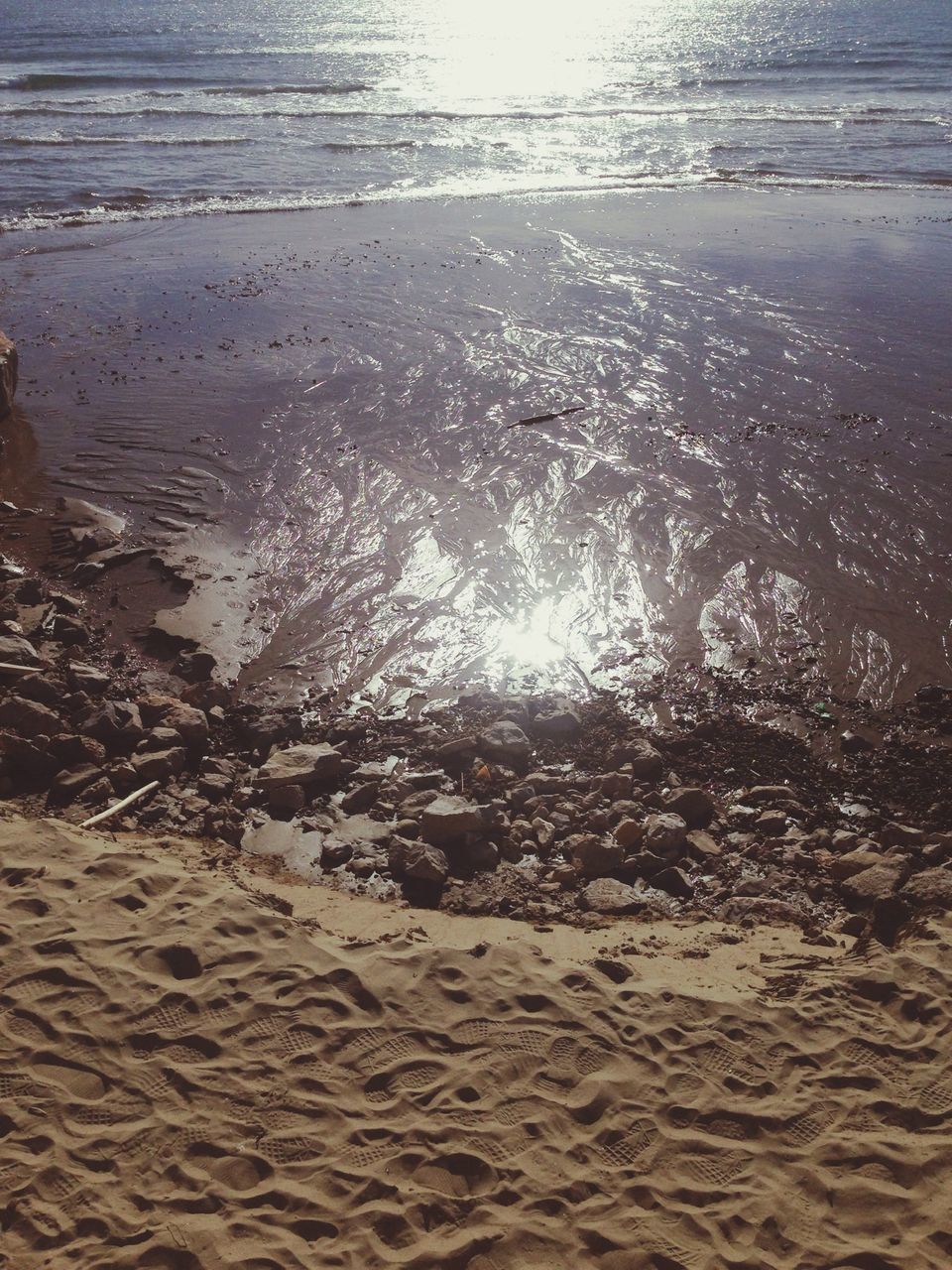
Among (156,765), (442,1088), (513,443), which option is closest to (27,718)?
(156,765)

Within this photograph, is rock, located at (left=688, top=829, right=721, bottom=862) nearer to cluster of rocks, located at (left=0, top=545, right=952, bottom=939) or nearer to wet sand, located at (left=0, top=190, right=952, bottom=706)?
cluster of rocks, located at (left=0, top=545, right=952, bottom=939)

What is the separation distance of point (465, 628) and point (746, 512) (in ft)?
9.57

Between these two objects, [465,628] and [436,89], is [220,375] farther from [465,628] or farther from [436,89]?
[436,89]

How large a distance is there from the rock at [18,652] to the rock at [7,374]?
415cm

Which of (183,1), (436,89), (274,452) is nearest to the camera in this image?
(274,452)

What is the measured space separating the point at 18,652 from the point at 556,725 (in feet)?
11.7

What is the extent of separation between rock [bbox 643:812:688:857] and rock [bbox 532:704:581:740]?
90 cm

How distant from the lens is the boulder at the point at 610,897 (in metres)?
4.95

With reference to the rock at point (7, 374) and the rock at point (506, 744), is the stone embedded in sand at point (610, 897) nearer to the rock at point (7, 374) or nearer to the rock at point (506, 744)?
the rock at point (506, 744)

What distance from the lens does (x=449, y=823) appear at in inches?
206

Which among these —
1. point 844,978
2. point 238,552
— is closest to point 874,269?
point 238,552

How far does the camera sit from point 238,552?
7.82 metres

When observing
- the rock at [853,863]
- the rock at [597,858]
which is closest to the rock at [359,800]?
the rock at [597,858]

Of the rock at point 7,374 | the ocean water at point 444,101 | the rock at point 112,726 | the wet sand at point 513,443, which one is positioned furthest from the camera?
the ocean water at point 444,101
